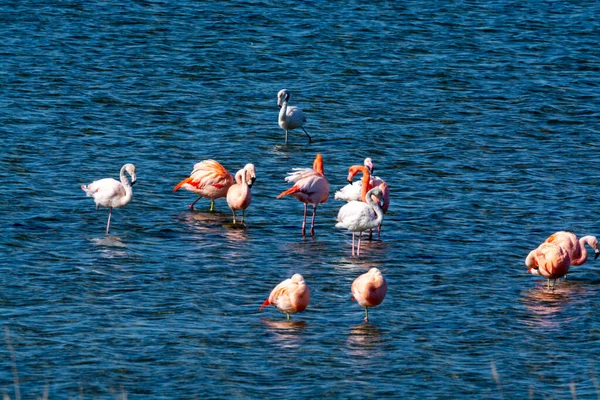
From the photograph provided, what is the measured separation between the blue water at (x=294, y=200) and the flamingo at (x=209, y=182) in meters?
0.41

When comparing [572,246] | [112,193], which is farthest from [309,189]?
[572,246]

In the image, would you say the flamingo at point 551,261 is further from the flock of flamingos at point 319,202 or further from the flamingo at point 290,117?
the flamingo at point 290,117

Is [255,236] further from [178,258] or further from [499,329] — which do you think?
[499,329]

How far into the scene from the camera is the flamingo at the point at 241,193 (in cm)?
1823

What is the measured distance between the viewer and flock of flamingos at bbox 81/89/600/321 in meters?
14.0

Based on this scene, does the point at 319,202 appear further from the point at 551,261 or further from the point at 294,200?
the point at 551,261

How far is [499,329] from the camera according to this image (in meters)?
14.1

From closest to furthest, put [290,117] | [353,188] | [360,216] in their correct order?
1. [360,216]
2. [353,188]
3. [290,117]

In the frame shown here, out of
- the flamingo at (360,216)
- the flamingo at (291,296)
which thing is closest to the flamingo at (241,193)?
the flamingo at (360,216)

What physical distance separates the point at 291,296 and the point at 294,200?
648cm

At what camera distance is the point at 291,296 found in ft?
45.3

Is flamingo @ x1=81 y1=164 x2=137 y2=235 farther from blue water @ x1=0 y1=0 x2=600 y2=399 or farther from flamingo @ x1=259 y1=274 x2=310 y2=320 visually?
flamingo @ x1=259 y1=274 x2=310 y2=320

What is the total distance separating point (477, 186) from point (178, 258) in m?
6.31

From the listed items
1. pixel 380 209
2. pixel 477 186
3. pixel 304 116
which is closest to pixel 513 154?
pixel 477 186
